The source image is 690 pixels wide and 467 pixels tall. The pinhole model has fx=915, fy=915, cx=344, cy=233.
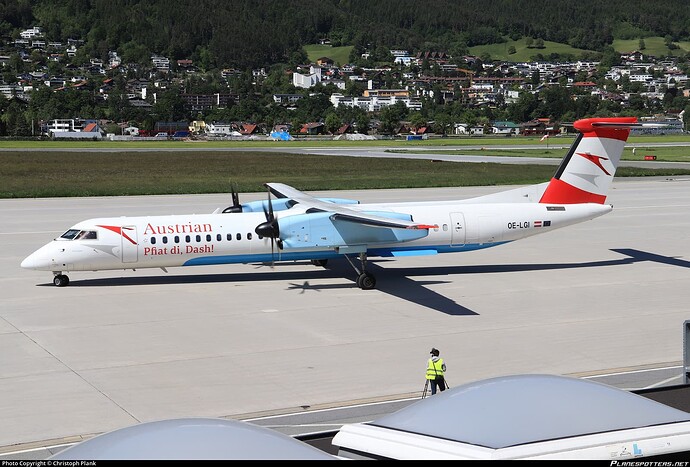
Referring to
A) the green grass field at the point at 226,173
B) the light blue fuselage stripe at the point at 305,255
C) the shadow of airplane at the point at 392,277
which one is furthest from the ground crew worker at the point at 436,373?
the green grass field at the point at 226,173

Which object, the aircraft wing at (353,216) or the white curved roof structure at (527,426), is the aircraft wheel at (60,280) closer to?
the aircraft wing at (353,216)

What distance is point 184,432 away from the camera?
18.1 ft

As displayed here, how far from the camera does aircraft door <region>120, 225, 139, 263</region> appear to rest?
3027cm

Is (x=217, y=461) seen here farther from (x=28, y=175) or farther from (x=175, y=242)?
(x=28, y=175)

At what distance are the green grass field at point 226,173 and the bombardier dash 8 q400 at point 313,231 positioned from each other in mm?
27497

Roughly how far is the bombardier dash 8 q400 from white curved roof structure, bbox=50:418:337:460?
2325 cm

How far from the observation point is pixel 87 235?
99.7 feet

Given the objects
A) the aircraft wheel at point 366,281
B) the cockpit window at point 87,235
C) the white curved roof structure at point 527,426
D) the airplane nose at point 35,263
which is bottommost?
the aircraft wheel at point 366,281

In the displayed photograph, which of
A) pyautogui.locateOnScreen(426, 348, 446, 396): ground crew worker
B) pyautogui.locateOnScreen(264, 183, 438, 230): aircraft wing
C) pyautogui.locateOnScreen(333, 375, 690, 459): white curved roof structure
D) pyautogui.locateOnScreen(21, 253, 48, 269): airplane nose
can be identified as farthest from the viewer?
pyautogui.locateOnScreen(21, 253, 48, 269): airplane nose

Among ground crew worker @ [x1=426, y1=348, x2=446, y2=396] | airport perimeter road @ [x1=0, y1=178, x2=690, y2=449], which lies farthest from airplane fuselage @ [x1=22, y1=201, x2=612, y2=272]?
ground crew worker @ [x1=426, y1=348, x2=446, y2=396]

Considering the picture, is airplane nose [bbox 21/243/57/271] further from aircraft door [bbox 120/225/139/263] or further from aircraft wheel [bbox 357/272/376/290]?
aircraft wheel [bbox 357/272/376/290]

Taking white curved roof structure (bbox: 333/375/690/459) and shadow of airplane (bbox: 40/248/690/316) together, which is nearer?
white curved roof structure (bbox: 333/375/690/459)

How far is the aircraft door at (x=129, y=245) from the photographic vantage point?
30.3 metres

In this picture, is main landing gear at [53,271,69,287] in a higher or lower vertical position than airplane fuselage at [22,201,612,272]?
lower
